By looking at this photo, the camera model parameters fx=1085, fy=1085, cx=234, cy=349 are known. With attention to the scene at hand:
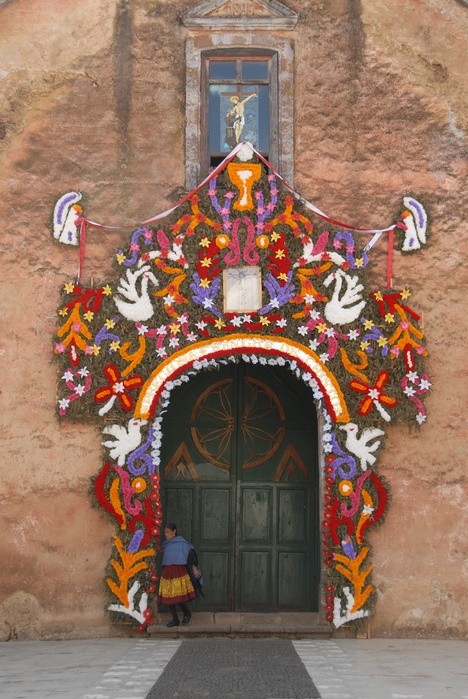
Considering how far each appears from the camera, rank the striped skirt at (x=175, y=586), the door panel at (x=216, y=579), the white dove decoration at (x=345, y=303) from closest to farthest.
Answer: the striped skirt at (x=175, y=586) < the white dove decoration at (x=345, y=303) < the door panel at (x=216, y=579)

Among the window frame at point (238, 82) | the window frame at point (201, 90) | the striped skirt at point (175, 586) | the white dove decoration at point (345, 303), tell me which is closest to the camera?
the striped skirt at point (175, 586)

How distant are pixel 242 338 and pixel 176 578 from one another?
7.19 ft

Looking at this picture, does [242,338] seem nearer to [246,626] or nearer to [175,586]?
[175,586]

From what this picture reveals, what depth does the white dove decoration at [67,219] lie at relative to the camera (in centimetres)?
985

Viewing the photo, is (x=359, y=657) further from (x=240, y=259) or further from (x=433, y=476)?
(x=240, y=259)

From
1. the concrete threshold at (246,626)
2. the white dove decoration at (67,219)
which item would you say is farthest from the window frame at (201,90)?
the concrete threshold at (246,626)

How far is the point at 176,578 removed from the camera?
9531 mm

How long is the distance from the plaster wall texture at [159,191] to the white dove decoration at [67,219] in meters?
0.09

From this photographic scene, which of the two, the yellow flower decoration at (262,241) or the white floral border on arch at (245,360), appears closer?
the white floral border on arch at (245,360)

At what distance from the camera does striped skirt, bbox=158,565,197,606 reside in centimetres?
948

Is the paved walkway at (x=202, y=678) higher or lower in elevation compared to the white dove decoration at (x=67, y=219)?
lower

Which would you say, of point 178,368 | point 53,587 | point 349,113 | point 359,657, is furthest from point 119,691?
point 349,113

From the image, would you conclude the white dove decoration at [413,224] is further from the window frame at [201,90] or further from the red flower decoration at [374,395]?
the red flower decoration at [374,395]

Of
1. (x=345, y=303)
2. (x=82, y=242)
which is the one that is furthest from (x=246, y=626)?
(x=82, y=242)
